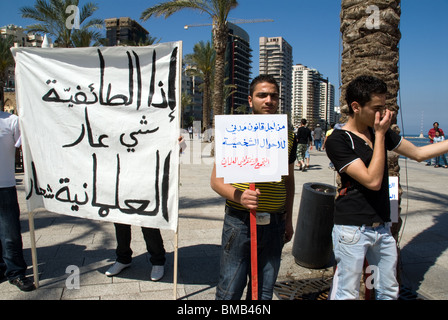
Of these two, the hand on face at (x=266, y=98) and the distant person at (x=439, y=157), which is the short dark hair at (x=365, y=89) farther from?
the distant person at (x=439, y=157)

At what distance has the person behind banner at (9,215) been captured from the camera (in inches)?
131

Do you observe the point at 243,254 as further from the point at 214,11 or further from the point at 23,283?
the point at 214,11

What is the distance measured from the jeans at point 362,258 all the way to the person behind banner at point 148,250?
6.00 ft

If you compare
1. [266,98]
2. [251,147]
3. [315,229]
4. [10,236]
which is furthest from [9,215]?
[315,229]

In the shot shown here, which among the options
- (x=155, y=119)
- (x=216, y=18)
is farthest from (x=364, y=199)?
(x=216, y=18)

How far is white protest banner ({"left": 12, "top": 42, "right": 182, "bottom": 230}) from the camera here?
10.6 feet

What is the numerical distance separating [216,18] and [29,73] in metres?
14.7

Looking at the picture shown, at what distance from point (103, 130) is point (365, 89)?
232cm

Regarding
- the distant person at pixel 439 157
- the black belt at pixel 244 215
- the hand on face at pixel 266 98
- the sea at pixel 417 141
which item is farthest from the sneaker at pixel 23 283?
the distant person at pixel 439 157

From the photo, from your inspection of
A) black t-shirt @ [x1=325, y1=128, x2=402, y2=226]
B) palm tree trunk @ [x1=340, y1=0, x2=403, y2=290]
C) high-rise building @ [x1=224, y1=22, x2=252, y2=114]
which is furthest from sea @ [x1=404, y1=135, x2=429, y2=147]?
high-rise building @ [x1=224, y1=22, x2=252, y2=114]

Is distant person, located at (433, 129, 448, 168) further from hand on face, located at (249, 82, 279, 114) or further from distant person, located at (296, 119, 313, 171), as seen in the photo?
hand on face, located at (249, 82, 279, 114)

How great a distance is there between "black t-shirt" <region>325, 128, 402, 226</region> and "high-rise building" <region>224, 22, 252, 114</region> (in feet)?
305
